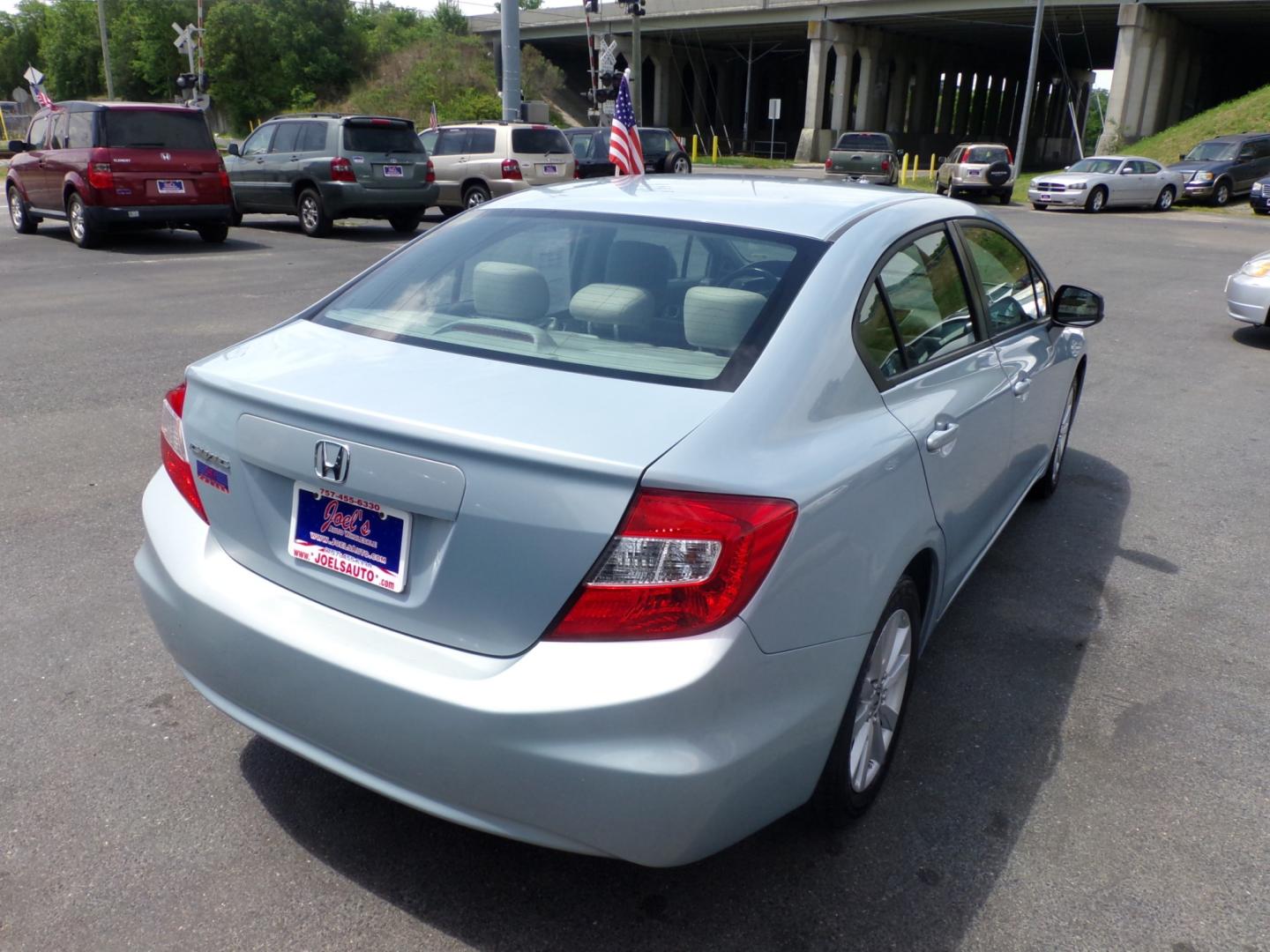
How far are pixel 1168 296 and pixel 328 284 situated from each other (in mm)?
10090

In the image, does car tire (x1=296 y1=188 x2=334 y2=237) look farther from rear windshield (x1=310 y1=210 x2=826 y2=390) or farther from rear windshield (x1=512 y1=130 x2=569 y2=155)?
rear windshield (x1=310 y1=210 x2=826 y2=390)

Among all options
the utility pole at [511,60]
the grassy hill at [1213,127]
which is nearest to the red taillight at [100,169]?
the utility pole at [511,60]

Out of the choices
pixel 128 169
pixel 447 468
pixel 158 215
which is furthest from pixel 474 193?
pixel 447 468

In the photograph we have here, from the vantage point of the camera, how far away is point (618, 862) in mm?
2814

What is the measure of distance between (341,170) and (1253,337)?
1284 cm

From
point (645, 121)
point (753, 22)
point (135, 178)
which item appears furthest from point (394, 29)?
point (135, 178)

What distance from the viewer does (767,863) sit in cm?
282

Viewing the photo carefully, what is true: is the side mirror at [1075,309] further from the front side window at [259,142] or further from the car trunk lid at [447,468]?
the front side window at [259,142]

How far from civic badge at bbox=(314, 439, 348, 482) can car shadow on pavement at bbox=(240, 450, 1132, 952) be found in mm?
582

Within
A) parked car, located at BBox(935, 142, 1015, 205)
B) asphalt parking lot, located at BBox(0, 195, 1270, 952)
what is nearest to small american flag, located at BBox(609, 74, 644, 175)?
asphalt parking lot, located at BBox(0, 195, 1270, 952)

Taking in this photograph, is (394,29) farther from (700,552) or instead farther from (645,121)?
(700,552)

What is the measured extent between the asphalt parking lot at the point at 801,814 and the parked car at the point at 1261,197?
25.9m

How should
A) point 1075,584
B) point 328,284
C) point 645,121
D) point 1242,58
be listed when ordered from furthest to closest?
1. point 645,121
2. point 1242,58
3. point 328,284
4. point 1075,584

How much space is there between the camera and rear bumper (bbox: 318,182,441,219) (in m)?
17.0
